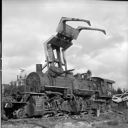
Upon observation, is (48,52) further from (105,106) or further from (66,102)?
(105,106)

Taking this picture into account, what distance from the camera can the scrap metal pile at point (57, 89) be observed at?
1224 centimetres

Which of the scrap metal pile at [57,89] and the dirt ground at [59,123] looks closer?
the dirt ground at [59,123]

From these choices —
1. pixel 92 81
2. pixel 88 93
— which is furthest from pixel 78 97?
pixel 92 81

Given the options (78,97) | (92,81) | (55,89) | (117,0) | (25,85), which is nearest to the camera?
(117,0)

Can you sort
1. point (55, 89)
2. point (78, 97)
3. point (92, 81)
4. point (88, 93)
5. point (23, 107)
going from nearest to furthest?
point (23, 107), point (55, 89), point (78, 97), point (88, 93), point (92, 81)

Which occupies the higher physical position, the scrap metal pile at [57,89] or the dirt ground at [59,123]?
the scrap metal pile at [57,89]

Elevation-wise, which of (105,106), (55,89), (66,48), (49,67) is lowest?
(105,106)

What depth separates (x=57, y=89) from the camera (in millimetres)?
14336

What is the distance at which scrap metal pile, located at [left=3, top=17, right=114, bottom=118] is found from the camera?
12242mm

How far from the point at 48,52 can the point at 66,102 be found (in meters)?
2.87

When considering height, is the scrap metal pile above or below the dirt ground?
above

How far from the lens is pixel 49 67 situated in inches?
567

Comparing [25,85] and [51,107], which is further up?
[25,85]

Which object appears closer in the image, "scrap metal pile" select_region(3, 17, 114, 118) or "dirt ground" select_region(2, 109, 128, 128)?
"dirt ground" select_region(2, 109, 128, 128)
